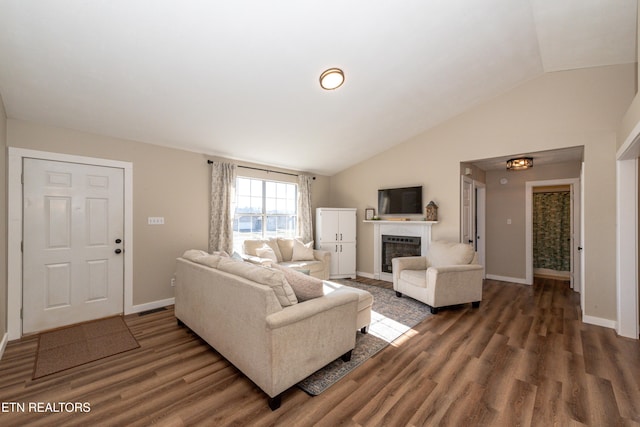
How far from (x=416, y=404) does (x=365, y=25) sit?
10.1ft

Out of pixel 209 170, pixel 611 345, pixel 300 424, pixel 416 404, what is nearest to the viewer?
pixel 300 424

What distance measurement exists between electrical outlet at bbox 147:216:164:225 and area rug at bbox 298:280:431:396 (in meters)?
2.93

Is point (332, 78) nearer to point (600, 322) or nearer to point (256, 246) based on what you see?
point (256, 246)

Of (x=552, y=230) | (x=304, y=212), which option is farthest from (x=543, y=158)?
(x=304, y=212)

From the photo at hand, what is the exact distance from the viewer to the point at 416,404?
1.89 m

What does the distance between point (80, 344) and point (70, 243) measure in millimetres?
1181

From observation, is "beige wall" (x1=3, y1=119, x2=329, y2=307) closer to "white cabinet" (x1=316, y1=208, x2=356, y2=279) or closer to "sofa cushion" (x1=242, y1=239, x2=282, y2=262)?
"sofa cushion" (x1=242, y1=239, x2=282, y2=262)

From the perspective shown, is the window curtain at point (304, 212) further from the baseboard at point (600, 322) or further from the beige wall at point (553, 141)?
the baseboard at point (600, 322)

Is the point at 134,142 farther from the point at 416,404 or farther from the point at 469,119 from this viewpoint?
the point at 469,119

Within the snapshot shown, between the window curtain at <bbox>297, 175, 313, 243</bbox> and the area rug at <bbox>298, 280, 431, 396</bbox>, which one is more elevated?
the window curtain at <bbox>297, 175, 313, 243</bbox>

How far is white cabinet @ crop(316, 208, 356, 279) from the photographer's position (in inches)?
217

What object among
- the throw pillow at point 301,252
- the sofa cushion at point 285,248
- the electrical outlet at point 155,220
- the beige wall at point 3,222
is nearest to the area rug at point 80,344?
the beige wall at point 3,222

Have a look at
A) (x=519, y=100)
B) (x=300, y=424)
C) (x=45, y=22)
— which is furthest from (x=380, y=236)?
(x=45, y=22)

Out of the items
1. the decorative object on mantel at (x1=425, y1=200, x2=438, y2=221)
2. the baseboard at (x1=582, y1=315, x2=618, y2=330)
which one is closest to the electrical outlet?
the decorative object on mantel at (x1=425, y1=200, x2=438, y2=221)
